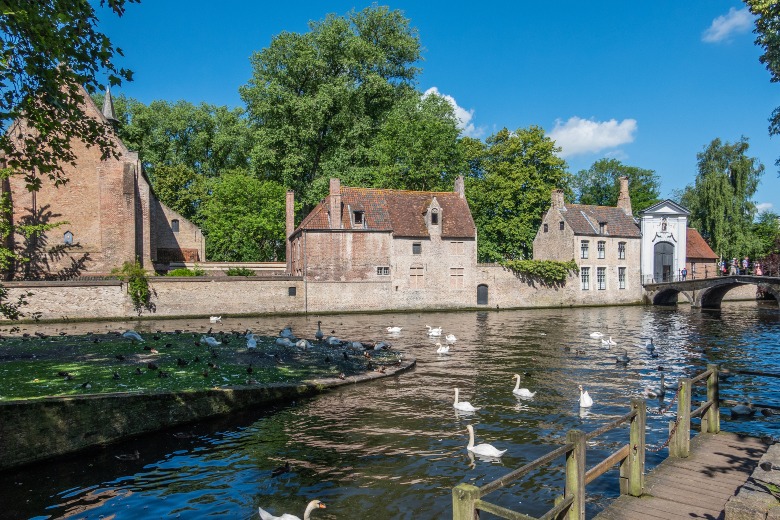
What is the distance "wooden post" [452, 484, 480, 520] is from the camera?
5539mm

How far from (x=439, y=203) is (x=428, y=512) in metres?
43.2

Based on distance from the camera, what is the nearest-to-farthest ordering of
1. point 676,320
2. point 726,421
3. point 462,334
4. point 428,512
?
point 428,512 → point 726,421 → point 462,334 → point 676,320

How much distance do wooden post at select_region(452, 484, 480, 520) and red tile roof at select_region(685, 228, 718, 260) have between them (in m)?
66.5

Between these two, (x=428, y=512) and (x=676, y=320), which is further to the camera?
(x=676, y=320)

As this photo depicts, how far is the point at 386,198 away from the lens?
1975 inches

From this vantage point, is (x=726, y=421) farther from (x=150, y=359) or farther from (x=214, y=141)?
(x=214, y=141)

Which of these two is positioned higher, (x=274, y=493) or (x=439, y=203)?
(x=439, y=203)

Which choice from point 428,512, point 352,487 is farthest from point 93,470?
point 428,512

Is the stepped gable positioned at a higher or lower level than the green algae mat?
higher

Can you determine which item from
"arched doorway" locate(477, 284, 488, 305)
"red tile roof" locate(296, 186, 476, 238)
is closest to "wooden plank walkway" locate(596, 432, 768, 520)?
"red tile roof" locate(296, 186, 476, 238)

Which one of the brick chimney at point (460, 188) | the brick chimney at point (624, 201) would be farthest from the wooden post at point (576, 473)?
the brick chimney at point (624, 201)

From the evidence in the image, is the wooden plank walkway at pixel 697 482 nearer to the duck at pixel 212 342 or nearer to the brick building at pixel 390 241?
the duck at pixel 212 342

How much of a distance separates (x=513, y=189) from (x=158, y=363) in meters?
44.8

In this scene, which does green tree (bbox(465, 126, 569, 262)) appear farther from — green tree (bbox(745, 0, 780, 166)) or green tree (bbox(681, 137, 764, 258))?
green tree (bbox(745, 0, 780, 166))
